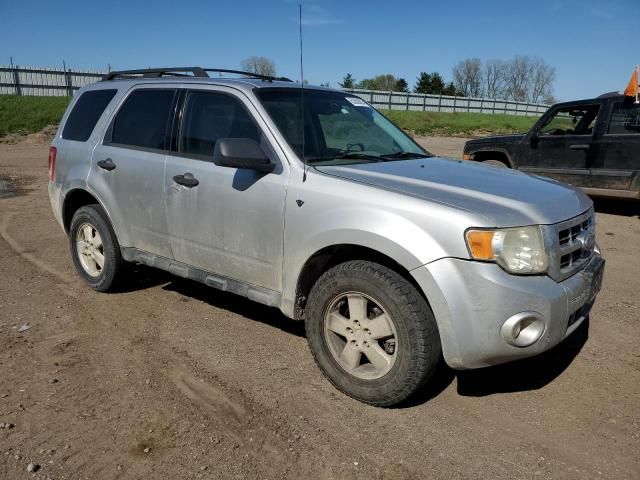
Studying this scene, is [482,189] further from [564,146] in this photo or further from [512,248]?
[564,146]

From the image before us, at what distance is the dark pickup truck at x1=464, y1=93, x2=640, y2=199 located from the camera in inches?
335

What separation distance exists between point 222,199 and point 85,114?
7.06 feet

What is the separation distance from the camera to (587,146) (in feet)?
29.3

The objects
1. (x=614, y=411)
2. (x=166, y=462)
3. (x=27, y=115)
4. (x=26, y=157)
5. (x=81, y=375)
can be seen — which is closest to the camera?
(x=166, y=462)

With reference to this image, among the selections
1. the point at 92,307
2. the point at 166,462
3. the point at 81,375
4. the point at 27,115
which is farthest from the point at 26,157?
the point at 166,462

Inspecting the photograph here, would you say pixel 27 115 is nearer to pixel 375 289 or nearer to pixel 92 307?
pixel 92 307

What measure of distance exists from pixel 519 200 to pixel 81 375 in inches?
115

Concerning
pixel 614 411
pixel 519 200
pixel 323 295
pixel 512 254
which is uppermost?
pixel 519 200

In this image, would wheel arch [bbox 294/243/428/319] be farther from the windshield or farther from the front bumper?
the windshield

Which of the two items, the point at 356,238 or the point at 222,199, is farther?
the point at 222,199

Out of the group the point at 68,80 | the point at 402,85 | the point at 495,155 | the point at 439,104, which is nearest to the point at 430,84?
the point at 402,85

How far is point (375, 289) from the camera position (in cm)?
307

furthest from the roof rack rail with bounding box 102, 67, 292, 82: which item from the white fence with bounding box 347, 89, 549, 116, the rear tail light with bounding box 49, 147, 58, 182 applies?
the white fence with bounding box 347, 89, 549, 116

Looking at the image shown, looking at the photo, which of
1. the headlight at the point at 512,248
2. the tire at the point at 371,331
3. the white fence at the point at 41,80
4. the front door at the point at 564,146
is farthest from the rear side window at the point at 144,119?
the white fence at the point at 41,80
